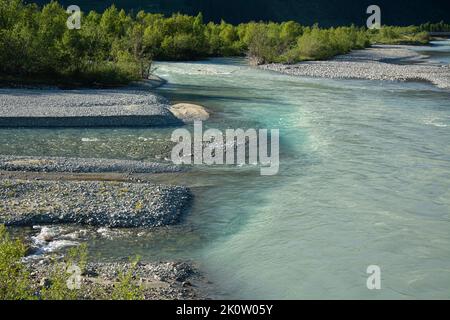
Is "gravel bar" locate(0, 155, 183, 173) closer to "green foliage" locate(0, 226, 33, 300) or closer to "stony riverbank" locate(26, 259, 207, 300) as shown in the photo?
"stony riverbank" locate(26, 259, 207, 300)

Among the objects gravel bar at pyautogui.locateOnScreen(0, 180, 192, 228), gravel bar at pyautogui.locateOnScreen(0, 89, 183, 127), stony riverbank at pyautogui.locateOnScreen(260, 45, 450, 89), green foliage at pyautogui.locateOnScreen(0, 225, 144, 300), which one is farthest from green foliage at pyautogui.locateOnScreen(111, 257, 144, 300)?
stony riverbank at pyautogui.locateOnScreen(260, 45, 450, 89)

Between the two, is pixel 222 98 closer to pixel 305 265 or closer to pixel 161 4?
pixel 305 265

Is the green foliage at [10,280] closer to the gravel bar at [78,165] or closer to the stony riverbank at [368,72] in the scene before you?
the gravel bar at [78,165]

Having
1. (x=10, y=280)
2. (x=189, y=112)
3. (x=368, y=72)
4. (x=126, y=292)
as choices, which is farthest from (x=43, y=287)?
(x=368, y=72)

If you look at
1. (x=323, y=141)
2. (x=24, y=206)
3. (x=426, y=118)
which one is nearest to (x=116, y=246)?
(x=24, y=206)

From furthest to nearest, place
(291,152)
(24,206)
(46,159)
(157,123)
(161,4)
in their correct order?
(161,4)
(157,123)
(291,152)
(46,159)
(24,206)

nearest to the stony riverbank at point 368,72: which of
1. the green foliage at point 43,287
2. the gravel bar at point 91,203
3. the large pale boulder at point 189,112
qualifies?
the large pale boulder at point 189,112
